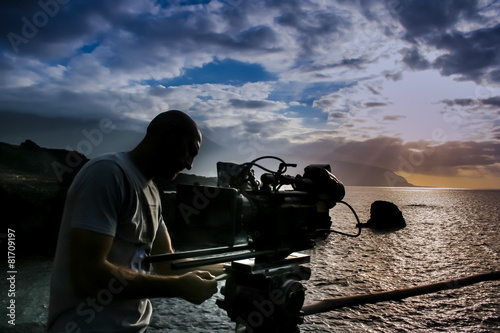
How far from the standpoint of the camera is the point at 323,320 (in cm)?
457

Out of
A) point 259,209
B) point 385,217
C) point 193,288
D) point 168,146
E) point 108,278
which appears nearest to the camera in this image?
point 108,278

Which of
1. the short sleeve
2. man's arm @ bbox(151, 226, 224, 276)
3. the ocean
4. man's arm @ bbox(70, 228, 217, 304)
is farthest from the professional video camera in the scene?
the ocean

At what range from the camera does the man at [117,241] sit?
4.93ft

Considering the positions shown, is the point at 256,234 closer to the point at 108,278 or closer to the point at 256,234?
the point at 256,234

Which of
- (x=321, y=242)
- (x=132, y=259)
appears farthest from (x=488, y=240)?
(x=132, y=259)

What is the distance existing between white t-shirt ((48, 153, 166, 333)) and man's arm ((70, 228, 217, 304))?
3cm

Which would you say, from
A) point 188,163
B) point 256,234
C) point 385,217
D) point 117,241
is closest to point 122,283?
point 117,241

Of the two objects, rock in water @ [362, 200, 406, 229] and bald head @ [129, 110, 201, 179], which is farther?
rock in water @ [362, 200, 406, 229]

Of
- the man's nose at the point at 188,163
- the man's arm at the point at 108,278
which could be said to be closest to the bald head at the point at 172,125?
the man's nose at the point at 188,163

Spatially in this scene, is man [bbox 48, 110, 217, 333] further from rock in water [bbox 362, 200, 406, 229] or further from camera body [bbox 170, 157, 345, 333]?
rock in water [bbox 362, 200, 406, 229]

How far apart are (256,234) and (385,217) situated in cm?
1773

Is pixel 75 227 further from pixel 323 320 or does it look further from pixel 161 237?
pixel 323 320

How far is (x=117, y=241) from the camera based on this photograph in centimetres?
171

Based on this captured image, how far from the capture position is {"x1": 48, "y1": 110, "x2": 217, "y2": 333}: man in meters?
1.50
